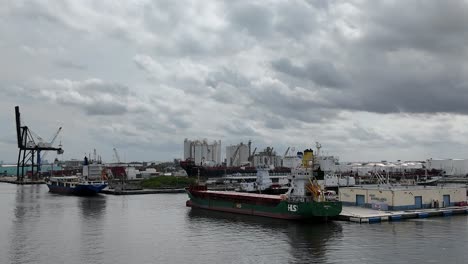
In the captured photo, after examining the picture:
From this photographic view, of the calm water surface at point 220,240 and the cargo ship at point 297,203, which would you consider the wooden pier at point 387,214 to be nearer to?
the calm water surface at point 220,240

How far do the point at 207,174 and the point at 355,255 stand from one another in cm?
11125

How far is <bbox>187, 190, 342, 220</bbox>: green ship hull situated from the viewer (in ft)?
132

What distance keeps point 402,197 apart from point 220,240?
72.0ft

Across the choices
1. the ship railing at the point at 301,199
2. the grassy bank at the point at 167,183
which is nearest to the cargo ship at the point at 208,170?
the grassy bank at the point at 167,183

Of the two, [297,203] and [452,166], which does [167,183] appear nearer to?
[297,203]

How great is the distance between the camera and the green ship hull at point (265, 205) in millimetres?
40375

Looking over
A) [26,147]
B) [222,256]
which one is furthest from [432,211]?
[26,147]

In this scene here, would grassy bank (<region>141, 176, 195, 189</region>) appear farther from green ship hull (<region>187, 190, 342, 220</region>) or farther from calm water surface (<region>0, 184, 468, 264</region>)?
calm water surface (<region>0, 184, 468, 264</region>)

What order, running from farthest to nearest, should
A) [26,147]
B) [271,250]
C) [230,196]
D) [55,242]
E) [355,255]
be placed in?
[26,147] < [230,196] < [55,242] < [271,250] < [355,255]

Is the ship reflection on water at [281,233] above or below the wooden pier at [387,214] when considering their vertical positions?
below

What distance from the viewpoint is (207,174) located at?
451ft

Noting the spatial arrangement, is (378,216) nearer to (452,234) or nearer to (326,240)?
(452,234)

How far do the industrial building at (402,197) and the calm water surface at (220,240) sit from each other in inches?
180

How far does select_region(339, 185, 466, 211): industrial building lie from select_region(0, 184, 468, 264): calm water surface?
4576 millimetres
